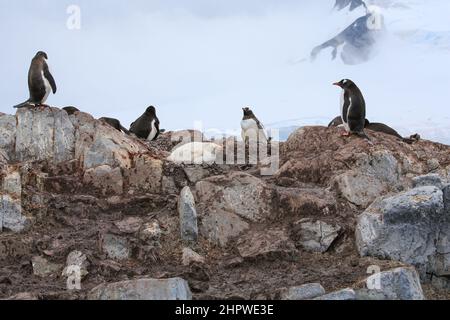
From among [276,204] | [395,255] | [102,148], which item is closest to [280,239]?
[276,204]

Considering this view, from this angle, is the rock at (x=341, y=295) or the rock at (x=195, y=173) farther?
the rock at (x=195, y=173)

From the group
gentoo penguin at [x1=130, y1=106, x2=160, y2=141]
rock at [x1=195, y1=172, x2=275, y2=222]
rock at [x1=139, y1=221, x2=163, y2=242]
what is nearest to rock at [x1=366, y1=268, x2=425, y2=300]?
rock at [x1=195, y1=172, x2=275, y2=222]

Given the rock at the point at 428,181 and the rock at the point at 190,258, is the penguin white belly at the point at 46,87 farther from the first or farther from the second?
the rock at the point at 428,181

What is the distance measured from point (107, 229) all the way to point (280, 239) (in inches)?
109

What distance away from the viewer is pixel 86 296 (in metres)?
9.71

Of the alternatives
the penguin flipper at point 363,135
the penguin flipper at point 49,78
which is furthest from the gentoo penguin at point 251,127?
the penguin flipper at point 49,78

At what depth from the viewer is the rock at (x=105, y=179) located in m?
13.1

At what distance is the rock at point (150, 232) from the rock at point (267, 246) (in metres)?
1.32

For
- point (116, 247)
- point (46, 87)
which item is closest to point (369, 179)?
point (116, 247)

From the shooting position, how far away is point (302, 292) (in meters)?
9.65

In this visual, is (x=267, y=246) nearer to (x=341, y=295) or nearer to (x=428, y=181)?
(x=341, y=295)

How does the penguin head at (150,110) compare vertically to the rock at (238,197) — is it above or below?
above

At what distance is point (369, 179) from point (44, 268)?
576 centimetres
